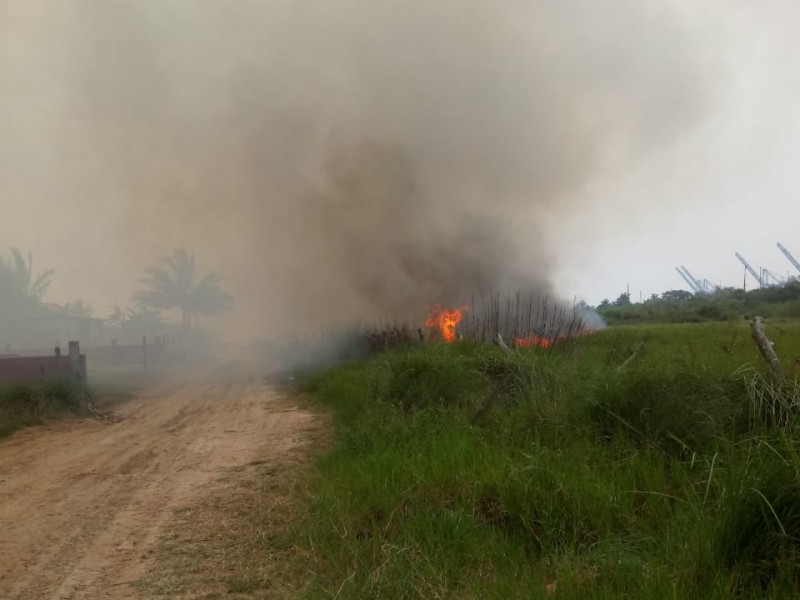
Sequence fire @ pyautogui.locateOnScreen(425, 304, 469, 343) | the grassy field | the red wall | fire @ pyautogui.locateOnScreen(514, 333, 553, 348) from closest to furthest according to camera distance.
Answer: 1. the grassy field
2. fire @ pyautogui.locateOnScreen(514, 333, 553, 348)
3. the red wall
4. fire @ pyautogui.locateOnScreen(425, 304, 469, 343)

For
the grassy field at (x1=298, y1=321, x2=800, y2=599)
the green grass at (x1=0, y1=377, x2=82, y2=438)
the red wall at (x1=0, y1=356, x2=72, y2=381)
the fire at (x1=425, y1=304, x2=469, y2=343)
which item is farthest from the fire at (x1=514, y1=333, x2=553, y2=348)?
the red wall at (x1=0, y1=356, x2=72, y2=381)

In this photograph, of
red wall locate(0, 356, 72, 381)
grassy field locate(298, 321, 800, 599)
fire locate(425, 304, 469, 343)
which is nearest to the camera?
grassy field locate(298, 321, 800, 599)

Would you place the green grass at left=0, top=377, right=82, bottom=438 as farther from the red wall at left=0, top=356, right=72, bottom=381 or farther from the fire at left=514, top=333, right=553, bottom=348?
the fire at left=514, top=333, right=553, bottom=348

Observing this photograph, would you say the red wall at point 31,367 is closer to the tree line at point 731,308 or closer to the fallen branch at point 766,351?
the fallen branch at point 766,351

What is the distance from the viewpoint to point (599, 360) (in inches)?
307

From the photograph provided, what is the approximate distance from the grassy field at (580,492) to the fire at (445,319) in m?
9.95

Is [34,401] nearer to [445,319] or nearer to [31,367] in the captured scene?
[31,367]

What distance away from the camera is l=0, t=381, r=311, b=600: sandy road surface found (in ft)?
13.0

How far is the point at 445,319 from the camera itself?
19.8 meters

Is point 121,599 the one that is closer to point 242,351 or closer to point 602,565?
point 602,565

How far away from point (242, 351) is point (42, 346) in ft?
40.9

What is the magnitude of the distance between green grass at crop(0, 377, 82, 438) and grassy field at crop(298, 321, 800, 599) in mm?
6530

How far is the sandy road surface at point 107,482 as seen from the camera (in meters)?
3.97

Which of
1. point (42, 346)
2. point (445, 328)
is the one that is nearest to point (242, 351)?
point (42, 346)
